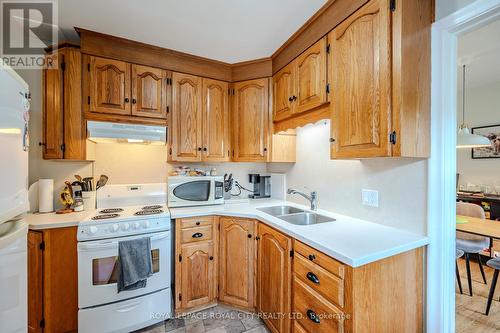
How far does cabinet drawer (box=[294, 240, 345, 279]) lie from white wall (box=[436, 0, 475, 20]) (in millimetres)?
1474

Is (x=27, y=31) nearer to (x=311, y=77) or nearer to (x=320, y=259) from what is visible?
(x=311, y=77)

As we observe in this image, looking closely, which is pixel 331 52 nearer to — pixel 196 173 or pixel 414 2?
pixel 414 2

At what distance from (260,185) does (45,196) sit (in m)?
2.15

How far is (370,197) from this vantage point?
62.1 inches

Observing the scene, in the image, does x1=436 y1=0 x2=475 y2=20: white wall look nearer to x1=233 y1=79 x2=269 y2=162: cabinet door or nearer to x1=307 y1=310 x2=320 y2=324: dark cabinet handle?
x1=233 y1=79 x2=269 y2=162: cabinet door

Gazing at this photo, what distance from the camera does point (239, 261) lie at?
6.35 feet

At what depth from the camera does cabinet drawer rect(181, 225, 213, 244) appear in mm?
1893

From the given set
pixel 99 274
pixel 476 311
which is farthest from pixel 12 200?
pixel 476 311

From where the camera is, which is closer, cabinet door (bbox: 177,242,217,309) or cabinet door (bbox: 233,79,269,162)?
cabinet door (bbox: 177,242,217,309)

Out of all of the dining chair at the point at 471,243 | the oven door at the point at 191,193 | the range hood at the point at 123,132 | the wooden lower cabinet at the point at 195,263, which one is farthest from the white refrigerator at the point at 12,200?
the dining chair at the point at 471,243

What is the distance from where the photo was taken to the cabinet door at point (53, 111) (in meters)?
1.80

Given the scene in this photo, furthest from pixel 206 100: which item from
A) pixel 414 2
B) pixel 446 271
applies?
pixel 446 271

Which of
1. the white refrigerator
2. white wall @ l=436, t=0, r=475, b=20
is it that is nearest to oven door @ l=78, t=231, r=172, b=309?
the white refrigerator

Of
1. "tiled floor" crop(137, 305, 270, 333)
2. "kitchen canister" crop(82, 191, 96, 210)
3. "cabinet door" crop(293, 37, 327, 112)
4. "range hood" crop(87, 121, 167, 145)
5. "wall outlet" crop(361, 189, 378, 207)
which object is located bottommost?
"tiled floor" crop(137, 305, 270, 333)
